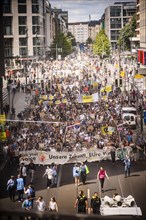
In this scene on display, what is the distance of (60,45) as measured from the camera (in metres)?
9.32

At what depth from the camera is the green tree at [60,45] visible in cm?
918

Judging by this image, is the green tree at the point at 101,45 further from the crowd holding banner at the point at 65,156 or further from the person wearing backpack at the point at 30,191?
the person wearing backpack at the point at 30,191

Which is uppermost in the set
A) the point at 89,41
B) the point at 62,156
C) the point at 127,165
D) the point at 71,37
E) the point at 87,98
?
the point at 71,37

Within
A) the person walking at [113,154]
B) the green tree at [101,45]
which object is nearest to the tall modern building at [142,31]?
the green tree at [101,45]

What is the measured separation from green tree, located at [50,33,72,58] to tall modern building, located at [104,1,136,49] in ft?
3.43

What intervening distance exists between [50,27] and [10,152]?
3092 mm

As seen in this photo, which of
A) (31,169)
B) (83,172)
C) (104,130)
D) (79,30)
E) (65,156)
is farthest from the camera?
(79,30)

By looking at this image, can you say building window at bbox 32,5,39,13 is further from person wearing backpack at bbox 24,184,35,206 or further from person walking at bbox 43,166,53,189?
person wearing backpack at bbox 24,184,35,206

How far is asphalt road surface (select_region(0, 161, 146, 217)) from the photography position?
7.51 m

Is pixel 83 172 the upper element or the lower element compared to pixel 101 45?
lower

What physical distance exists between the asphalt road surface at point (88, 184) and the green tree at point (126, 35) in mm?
2671

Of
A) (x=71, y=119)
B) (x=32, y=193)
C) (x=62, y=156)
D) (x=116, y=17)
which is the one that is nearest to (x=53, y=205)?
(x=32, y=193)

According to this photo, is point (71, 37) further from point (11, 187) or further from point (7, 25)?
point (11, 187)

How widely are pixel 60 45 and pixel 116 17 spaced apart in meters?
1.58
